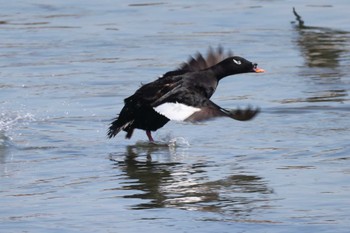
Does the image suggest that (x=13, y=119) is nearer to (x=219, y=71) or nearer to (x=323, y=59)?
(x=219, y=71)

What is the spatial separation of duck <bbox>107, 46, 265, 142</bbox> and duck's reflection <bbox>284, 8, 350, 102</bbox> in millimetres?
1466

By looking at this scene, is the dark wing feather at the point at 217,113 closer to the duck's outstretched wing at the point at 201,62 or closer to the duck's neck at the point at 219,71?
the duck's neck at the point at 219,71

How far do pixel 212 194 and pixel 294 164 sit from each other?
117cm

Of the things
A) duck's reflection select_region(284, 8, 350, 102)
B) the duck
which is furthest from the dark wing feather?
duck's reflection select_region(284, 8, 350, 102)

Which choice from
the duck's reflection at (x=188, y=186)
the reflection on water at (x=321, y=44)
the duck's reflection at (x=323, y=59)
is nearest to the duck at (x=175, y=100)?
the duck's reflection at (x=188, y=186)

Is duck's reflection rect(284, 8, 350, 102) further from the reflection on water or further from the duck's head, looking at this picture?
the duck's head

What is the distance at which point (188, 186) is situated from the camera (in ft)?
28.7

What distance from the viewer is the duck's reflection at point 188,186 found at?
811 cm

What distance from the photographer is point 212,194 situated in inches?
332

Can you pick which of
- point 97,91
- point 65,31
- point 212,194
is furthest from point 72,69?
point 212,194

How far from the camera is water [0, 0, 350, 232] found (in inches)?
312

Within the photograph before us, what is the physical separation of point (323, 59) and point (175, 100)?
191 inches

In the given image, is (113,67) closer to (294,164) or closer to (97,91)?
(97,91)

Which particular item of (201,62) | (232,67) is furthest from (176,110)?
(201,62)
